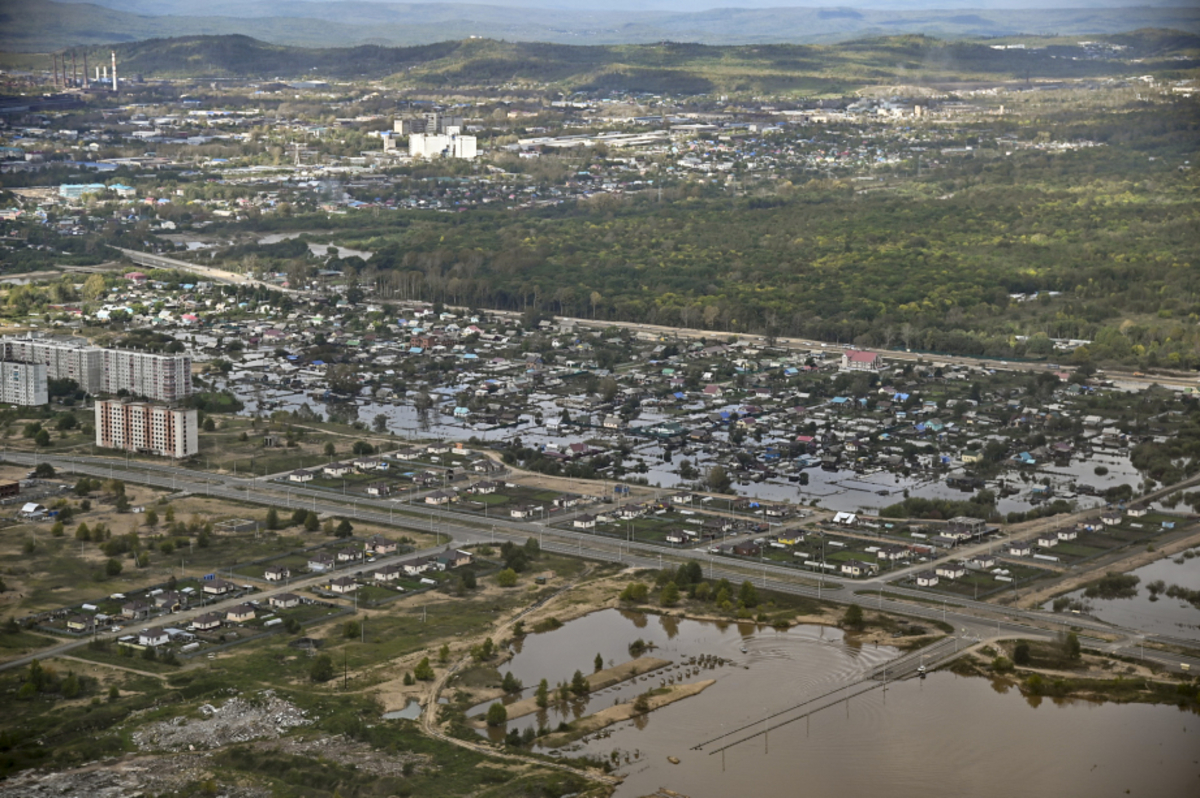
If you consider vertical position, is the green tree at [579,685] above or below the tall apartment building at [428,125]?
below

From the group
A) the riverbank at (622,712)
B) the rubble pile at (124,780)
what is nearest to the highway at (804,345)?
the riverbank at (622,712)

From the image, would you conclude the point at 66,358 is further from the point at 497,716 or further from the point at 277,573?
the point at 497,716

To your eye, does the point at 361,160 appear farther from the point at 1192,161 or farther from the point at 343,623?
the point at 343,623

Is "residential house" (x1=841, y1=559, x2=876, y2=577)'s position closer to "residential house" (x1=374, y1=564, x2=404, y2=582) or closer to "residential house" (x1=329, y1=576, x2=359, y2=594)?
"residential house" (x1=374, y1=564, x2=404, y2=582)

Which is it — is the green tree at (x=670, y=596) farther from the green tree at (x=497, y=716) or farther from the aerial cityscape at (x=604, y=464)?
the green tree at (x=497, y=716)

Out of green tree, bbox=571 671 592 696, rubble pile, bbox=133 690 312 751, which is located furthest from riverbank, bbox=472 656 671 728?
rubble pile, bbox=133 690 312 751

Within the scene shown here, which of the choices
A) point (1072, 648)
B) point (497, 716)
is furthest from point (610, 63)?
point (497, 716)

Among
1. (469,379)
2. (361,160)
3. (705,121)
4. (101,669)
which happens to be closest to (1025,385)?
(469,379)
